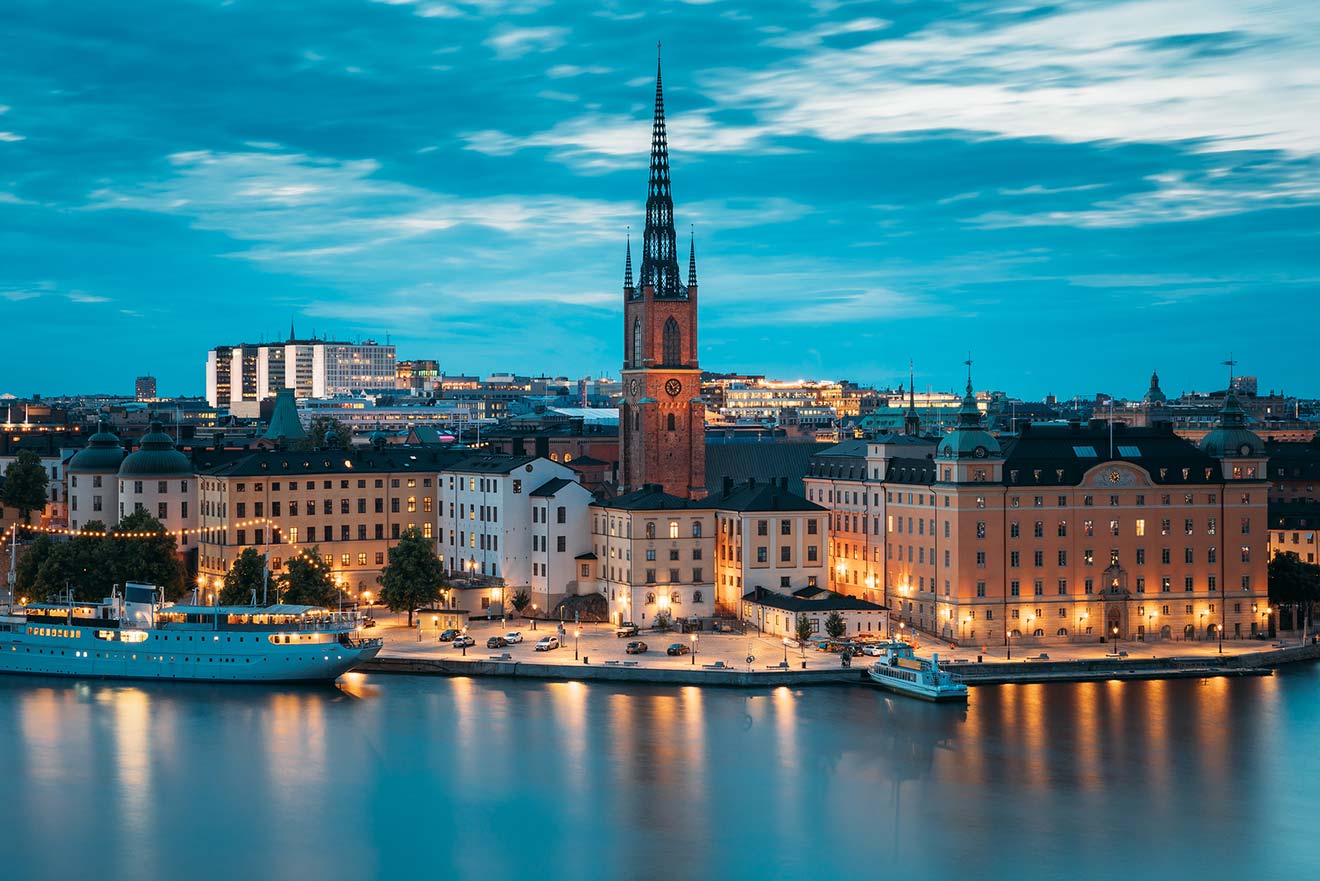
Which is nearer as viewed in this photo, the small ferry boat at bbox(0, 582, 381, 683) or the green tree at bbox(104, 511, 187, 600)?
the small ferry boat at bbox(0, 582, 381, 683)

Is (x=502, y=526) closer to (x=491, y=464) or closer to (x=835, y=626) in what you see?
(x=491, y=464)

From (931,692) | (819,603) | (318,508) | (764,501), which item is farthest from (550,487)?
(931,692)

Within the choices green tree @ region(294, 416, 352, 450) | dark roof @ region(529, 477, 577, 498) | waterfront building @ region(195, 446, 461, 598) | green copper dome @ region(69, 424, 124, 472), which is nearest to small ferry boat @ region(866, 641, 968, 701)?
dark roof @ region(529, 477, 577, 498)

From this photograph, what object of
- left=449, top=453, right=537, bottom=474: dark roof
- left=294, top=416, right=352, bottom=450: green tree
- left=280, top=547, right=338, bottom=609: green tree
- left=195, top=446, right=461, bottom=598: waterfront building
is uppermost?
left=294, top=416, right=352, bottom=450: green tree

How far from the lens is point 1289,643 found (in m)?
75.1

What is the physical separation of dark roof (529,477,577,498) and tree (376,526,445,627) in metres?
6.12

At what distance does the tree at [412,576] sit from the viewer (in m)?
76.9

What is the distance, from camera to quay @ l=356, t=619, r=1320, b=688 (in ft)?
221

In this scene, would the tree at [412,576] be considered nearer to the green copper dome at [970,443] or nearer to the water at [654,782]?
the water at [654,782]

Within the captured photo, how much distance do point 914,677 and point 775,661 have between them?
5547 mm

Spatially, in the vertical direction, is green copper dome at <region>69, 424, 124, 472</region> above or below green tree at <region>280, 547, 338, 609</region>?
above

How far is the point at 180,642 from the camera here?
70500 millimetres

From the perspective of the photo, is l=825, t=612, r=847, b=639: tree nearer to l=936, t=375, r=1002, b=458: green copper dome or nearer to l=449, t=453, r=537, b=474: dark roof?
l=936, t=375, r=1002, b=458: green copper dome

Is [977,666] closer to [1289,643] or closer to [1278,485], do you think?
[1289,643]
